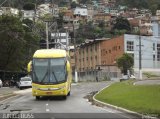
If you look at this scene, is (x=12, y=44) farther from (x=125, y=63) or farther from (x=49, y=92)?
(x=49, y=92)

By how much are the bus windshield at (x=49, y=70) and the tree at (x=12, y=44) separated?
4912 cm

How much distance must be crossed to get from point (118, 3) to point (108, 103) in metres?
163

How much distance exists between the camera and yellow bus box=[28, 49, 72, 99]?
34.8 m

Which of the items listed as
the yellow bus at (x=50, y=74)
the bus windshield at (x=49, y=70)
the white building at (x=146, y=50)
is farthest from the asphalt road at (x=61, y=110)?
the white building at (x=146, y=50)

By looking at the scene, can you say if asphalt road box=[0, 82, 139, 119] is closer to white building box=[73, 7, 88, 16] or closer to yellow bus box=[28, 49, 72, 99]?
yellow bus box=[28, 49, 72, 99]

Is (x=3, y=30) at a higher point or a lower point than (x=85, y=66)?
higher

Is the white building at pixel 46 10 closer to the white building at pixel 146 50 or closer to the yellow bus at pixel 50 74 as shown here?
the white building at pixel 146 50

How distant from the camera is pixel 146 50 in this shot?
10931 cm

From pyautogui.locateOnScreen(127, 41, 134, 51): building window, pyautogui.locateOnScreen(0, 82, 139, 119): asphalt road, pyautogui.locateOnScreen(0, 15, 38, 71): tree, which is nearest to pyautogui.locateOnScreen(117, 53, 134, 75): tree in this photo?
pyautogui.locateOnScreen(127, 41, 134, 51): building window

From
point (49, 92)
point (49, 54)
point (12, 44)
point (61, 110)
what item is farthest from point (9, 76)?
point (61, 110)

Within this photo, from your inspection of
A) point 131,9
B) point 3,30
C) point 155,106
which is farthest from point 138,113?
point 131,9

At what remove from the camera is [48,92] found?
1366 inches

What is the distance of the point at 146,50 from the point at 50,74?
75962 mm

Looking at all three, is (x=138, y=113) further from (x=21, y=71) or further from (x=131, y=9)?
(x=131, y=9)
